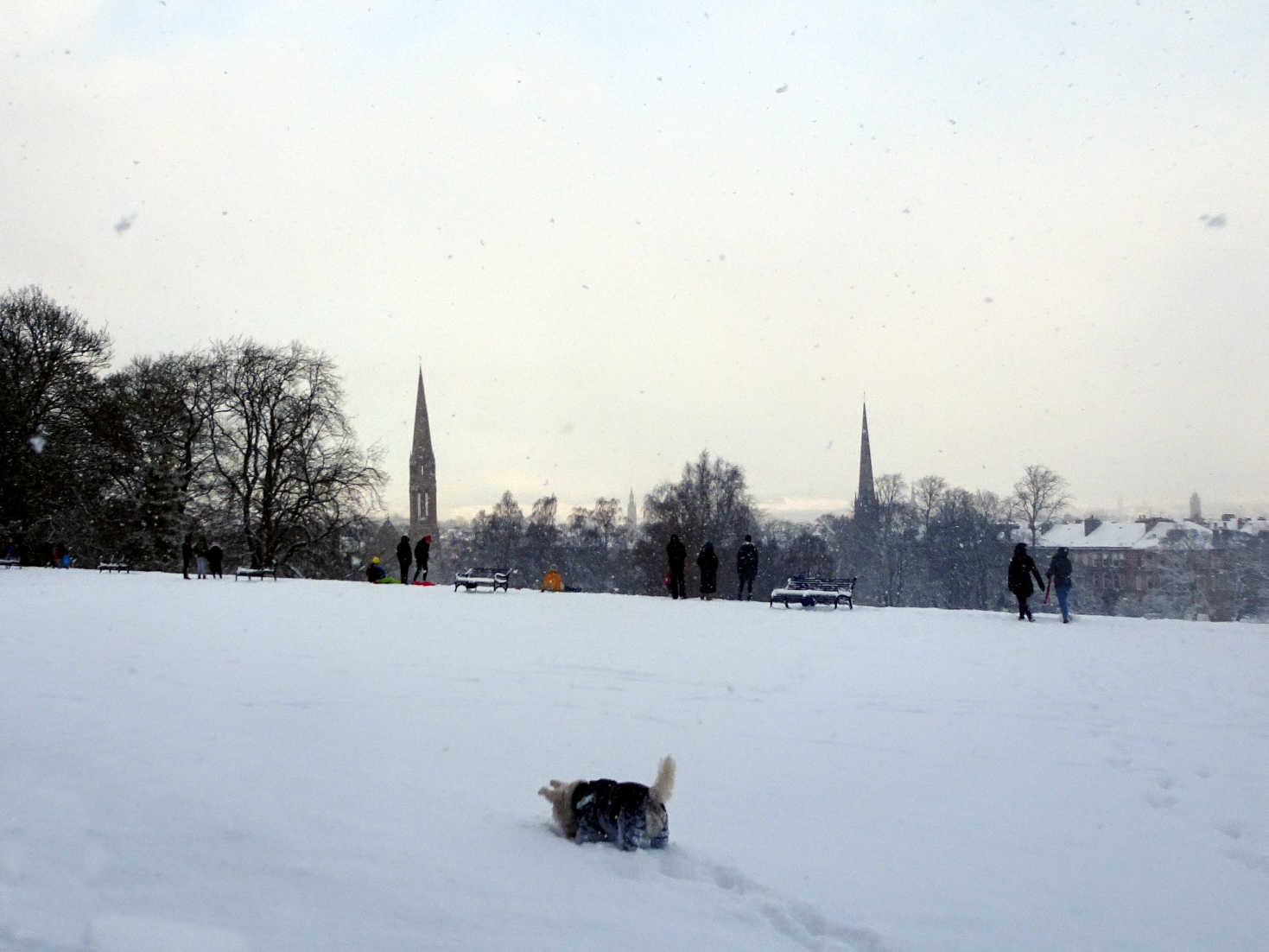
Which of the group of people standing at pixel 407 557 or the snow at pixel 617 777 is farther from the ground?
the group of people standing at pixel 407 557

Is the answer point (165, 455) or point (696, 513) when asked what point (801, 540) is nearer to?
point (696, 513)

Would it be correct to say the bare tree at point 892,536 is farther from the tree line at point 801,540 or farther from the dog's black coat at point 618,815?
the dog's black coat at point 618,815

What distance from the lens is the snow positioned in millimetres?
3906

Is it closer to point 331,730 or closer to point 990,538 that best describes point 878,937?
point 331,730

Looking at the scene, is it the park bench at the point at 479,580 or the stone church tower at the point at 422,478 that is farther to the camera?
the stone church tower at the point at 422,478

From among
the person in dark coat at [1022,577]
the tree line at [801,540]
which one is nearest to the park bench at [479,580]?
the person in dark coat at [1022,577]

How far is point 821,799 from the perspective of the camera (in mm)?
5738

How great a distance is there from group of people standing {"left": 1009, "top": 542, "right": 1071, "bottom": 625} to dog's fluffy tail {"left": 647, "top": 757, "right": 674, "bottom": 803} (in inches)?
597

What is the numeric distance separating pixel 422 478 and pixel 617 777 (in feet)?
314

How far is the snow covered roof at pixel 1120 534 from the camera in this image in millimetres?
90438

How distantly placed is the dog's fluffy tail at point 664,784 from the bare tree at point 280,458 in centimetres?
3758

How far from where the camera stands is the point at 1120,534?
95.1 meters

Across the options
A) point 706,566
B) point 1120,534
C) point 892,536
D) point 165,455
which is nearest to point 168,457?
point 165,455

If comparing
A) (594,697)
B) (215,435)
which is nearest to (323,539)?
(215,435)
